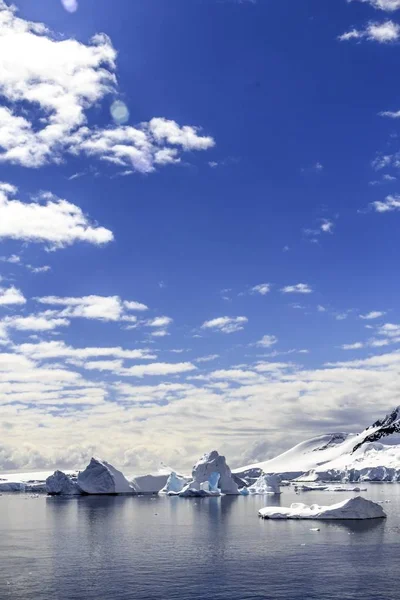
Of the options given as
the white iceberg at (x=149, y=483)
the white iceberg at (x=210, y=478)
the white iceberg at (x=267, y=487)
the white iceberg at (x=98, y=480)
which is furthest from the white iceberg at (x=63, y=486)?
the white iceberg at (x=267, y=487)

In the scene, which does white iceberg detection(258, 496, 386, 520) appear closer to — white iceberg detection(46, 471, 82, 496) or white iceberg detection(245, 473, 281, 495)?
white iceberg detection(245, 473, 281, 495)

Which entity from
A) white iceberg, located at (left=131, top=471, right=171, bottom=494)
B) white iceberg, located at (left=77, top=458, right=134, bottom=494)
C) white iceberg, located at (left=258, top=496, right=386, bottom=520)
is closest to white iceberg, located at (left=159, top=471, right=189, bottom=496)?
white iceberg, located at (left=131, top=471, right=171, bottom=494)

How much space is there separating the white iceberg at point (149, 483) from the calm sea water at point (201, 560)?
81282mm

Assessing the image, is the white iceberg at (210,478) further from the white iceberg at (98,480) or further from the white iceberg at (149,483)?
the white iceberg at (149,483)

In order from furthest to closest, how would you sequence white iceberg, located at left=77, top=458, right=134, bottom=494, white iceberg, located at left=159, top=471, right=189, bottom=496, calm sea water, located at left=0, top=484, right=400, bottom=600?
white iceberg, located at left=159, top=471, right=189, bottom=496 → white iceberg, located at left=77, top=458, right=134, bottom=494 → calm sea water, located at left=0, top=484, right=400, bottom=600

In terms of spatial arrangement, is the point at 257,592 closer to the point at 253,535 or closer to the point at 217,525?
the point at 253,535

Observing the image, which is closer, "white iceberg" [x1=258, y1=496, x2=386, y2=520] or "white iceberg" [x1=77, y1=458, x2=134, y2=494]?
"white iceberg" [x1=258, y1=496, x2=386, y2=520]

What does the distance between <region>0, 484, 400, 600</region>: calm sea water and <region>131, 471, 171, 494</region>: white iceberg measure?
81.3 metres

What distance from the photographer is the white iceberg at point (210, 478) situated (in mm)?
135625

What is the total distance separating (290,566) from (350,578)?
558cm

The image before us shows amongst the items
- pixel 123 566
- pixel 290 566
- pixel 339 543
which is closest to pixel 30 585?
A: pixel 123 566

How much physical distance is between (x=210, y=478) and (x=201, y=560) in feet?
308

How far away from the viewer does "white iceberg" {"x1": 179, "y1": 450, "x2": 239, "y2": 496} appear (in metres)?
136

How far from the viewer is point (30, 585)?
124 feet
